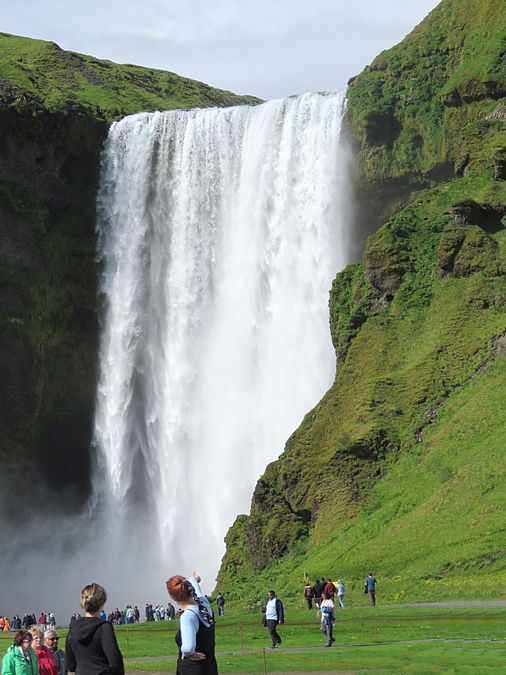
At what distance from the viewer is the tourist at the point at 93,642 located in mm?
13578

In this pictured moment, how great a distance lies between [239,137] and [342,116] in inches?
390

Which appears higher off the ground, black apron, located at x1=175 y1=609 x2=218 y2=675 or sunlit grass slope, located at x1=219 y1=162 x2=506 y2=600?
sunlit grass slope, located at x1=219 y1=162 x2=506 y2=600

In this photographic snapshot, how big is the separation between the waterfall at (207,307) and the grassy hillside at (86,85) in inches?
273

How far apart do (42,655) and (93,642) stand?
3.94m

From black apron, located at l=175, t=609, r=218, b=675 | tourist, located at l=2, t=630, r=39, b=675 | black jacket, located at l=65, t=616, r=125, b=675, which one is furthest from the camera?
tourist, located at l=2, t=630, r=39, b=675

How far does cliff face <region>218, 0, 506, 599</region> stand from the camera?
167 ft

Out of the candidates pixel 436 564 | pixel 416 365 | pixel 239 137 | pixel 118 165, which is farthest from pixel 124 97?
pixel 436 564

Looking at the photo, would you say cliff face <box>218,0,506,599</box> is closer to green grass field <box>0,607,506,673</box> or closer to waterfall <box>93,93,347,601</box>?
waterfall <box>93,93,347,601</box>

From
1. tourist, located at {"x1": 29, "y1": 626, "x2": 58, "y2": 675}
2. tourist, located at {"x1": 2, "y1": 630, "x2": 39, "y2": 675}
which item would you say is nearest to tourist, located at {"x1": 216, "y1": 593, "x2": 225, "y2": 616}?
tourist, located at {"x1": 29, "y1": 626, "x2": 58, "y2": 675}

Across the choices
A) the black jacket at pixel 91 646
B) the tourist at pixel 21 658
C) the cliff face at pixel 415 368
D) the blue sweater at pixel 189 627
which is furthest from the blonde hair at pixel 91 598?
the cliff face at pixel 415 368

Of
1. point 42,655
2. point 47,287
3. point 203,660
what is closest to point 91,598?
point 203,660

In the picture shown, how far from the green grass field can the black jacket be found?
39.0 ft

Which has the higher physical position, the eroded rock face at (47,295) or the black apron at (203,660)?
the eroded rock face at (47,295)

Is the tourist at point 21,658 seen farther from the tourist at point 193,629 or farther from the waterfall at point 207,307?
the waterfall at point 207,307
